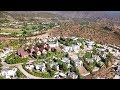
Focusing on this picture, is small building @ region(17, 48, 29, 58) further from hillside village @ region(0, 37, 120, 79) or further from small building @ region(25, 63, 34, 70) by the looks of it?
small building @ region(25, 63, 34, 70)

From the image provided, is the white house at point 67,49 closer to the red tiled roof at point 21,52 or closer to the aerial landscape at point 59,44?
the aerial landscape at point 59,44

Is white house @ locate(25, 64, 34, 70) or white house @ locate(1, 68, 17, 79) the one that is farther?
white house @ locate(25, 64, 34, 70)

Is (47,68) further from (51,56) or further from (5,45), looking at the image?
(5,45)

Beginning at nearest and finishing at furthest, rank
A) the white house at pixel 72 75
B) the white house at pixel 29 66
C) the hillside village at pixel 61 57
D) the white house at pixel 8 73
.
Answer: the white house at pixel 8 73 → the white house at pixel 72 75 → the hillside village at pixel 61 57 → the white house at pixel 29 66

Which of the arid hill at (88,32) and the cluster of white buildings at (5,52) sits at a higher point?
the arid hill at (88,32)

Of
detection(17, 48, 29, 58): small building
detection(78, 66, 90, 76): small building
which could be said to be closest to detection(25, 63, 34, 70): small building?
detection(17, 48, 29, 58): small building

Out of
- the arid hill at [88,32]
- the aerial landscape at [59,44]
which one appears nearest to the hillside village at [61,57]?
the aerial landscape at [59,44]
